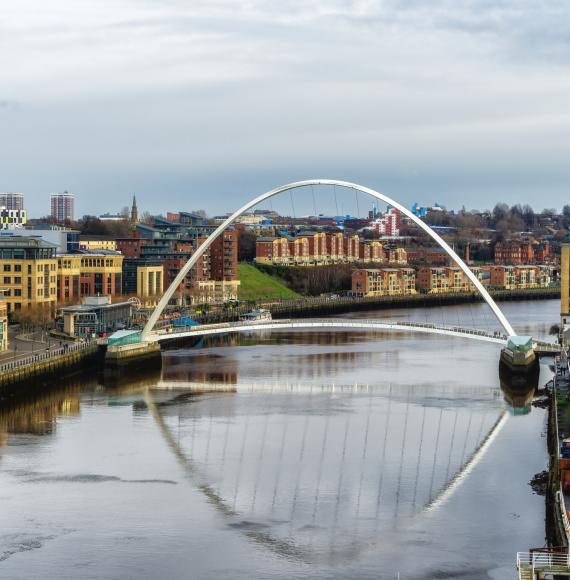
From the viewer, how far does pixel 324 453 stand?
24.9 m

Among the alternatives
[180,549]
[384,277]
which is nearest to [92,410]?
[180,549]

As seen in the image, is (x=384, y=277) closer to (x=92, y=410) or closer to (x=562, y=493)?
(x=92, y=410)

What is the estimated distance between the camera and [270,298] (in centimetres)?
7012

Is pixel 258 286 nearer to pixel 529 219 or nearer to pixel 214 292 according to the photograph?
pixel 214 292

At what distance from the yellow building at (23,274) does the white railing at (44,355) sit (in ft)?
22.9

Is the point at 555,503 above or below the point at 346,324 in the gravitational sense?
below

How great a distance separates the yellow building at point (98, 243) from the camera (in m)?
63.0

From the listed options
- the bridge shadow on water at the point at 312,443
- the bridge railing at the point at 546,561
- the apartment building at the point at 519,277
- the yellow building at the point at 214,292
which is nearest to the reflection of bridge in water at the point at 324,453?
the bridge shadow on water at the point at 312,443

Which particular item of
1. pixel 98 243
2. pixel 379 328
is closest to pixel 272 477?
pixel 379 328

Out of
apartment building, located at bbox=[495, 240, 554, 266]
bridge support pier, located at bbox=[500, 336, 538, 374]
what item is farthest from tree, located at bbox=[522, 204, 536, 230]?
bridge support pier, located at bbox=[500, 336, 538, 374]

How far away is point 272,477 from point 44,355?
13.9 meters

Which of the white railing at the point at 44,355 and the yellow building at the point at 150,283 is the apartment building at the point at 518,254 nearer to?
the yellow building at the point at 150,283

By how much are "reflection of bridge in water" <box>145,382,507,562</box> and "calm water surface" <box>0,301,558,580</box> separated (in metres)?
0.04

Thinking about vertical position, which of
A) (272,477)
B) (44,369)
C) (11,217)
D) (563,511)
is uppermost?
(11,217)
